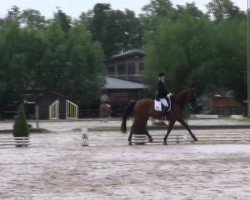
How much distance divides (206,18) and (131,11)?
145 ft

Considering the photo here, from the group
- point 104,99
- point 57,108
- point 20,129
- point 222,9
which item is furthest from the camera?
point 222,9

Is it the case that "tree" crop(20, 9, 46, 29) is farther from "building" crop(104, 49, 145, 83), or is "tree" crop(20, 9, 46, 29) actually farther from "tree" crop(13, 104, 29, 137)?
"tree" crop(13, 104, 29, 137)

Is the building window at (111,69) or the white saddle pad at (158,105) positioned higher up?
the building window at (111,69)

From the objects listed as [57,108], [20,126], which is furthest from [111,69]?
[20,126]

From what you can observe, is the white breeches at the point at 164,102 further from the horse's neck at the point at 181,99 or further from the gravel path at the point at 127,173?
the gravel path at the point at 127,173

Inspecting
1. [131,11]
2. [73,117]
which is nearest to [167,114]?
[73,117]

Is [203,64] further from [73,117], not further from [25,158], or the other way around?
[25,158]

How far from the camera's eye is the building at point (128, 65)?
8631 cm

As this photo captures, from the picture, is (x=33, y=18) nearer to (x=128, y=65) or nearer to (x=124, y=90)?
(x=128, y=65)

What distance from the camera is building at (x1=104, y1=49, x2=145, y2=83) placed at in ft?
283

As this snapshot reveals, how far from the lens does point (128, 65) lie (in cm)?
8831

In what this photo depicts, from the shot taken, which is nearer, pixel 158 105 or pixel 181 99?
pixel 158 105

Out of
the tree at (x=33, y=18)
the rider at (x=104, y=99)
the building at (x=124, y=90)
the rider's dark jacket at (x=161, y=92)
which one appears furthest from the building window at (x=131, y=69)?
the rider's dark jacket at (x=161, y=92)

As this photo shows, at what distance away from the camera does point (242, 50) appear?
6944 centimetres
